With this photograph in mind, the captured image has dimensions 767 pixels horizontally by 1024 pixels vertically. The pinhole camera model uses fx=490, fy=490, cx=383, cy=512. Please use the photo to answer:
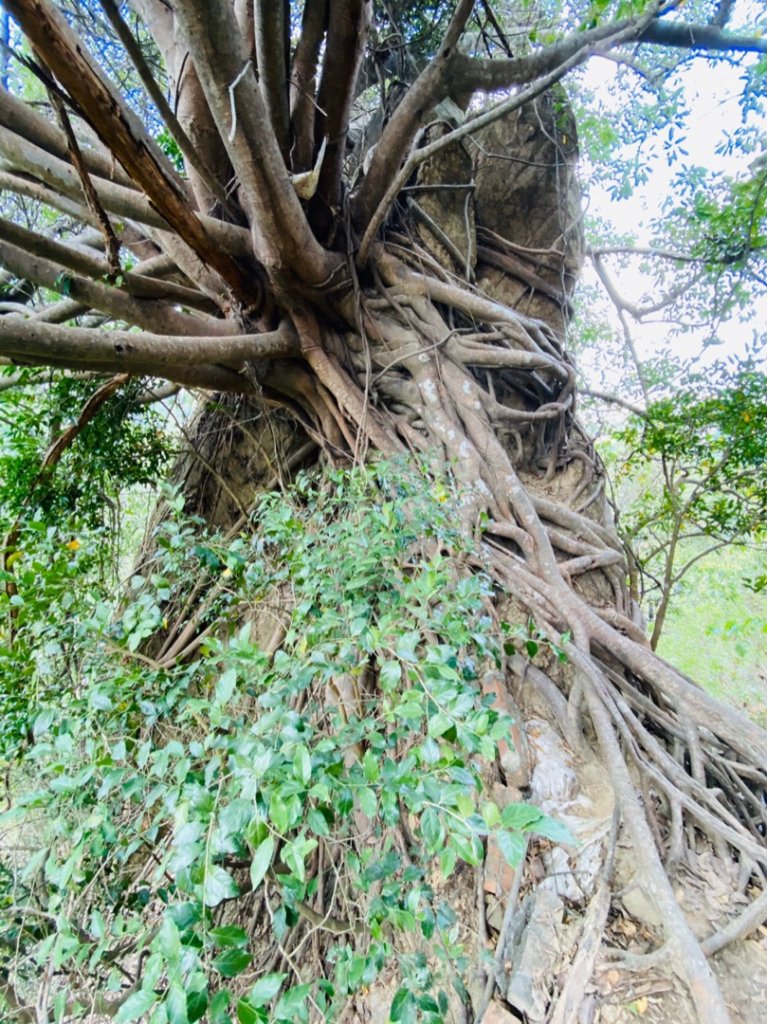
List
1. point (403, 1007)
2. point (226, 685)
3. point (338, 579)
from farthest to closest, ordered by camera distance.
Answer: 1. point (338, 579)
2. point (226, 685)
3. point (403, 1007)

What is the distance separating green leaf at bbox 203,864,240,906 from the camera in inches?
21.9

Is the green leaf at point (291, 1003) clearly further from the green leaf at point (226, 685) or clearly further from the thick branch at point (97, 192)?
the thick branch at point (97, 192)

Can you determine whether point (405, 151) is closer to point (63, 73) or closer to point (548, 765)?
point (63, 73)

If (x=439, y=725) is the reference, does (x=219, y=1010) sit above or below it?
below

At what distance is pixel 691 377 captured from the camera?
3094 mm

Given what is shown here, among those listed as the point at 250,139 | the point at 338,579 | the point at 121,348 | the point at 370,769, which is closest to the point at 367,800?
the point at 370,769

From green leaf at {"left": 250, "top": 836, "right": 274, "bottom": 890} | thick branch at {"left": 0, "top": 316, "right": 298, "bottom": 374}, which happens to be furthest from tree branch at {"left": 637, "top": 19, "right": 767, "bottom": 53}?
green leaf at {"left": 250, "top": 836, "right": 274, "bottom": 890}

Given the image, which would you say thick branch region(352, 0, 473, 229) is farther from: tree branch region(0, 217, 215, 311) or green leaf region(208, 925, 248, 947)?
green leaf region(208, 925, 248, 947)

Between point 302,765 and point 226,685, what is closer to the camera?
point 302,765

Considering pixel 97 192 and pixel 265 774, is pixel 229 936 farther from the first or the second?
pixel 97 192

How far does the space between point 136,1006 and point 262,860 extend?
0.61ft

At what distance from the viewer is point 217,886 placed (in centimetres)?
56

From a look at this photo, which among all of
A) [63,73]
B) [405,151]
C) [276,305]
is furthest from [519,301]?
[63,73]

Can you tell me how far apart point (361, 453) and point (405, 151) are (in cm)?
120
